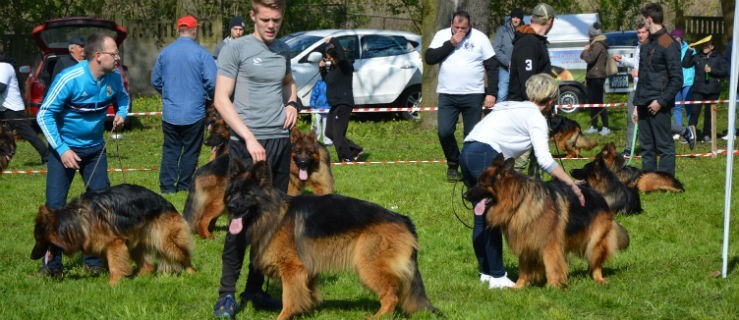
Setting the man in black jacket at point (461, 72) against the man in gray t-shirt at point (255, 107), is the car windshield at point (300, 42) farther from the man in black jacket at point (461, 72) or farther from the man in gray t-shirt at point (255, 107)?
the man in gray t-shirt at point (255, 107)

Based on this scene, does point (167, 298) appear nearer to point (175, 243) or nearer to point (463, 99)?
point (175, 243)

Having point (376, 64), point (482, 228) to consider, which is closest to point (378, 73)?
point (376, 64)

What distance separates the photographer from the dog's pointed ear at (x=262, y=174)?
4992 millimetres

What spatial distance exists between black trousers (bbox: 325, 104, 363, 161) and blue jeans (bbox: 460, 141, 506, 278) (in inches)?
274

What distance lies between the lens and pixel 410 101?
1828 cm

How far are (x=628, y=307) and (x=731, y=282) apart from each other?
3.60 feet

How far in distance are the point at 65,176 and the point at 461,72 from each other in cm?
524

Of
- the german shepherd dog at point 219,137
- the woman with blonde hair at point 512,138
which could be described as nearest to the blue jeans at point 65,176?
the woman with blonde hair at point 512,138

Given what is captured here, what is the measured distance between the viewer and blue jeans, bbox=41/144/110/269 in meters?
6.72

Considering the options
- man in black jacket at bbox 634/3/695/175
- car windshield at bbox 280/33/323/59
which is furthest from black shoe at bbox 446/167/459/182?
car windshield at bbox 280/33/323/59

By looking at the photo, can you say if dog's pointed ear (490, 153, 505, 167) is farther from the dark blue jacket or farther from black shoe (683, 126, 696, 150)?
black shoe (683, 126, 696, 150)

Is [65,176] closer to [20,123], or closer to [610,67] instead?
[20,123]

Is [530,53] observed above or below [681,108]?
above

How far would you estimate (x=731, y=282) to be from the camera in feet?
20.9
